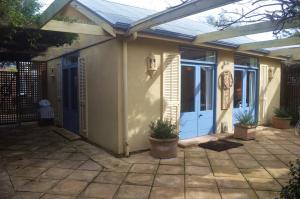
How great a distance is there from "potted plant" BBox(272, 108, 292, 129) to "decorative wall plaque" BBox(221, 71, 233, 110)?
2401 millimetres

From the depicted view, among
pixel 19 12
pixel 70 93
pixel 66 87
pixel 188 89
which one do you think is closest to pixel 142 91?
pixel 188 89

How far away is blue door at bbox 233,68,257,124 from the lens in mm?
8219

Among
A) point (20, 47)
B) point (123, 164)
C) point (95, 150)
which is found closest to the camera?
point (123, 164)

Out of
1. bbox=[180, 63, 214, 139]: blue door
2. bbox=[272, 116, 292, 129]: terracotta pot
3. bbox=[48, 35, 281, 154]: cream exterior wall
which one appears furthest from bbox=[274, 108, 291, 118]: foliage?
bbox=[48, 35, 281, 154]: cream exterior wall

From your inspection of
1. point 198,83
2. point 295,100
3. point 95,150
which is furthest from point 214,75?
point 295,100

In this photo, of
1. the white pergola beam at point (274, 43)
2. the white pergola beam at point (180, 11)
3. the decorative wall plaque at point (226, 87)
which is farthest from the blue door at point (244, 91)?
the white pergola beam at point (180, 11)

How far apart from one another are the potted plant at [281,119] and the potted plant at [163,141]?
16.9ft

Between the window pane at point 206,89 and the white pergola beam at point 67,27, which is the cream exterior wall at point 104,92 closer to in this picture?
the white pergola beam at point 67,27

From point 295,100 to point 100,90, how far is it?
7.64m

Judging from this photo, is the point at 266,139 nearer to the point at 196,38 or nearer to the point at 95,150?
the point at 196,38

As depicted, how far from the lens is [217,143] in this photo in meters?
6.55

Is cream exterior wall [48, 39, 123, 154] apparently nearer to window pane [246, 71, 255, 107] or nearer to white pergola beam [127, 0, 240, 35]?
white pergola beam [127, 0, 240, 35]

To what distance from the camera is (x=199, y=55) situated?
22.8 feet

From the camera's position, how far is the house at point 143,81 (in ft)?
17.9
